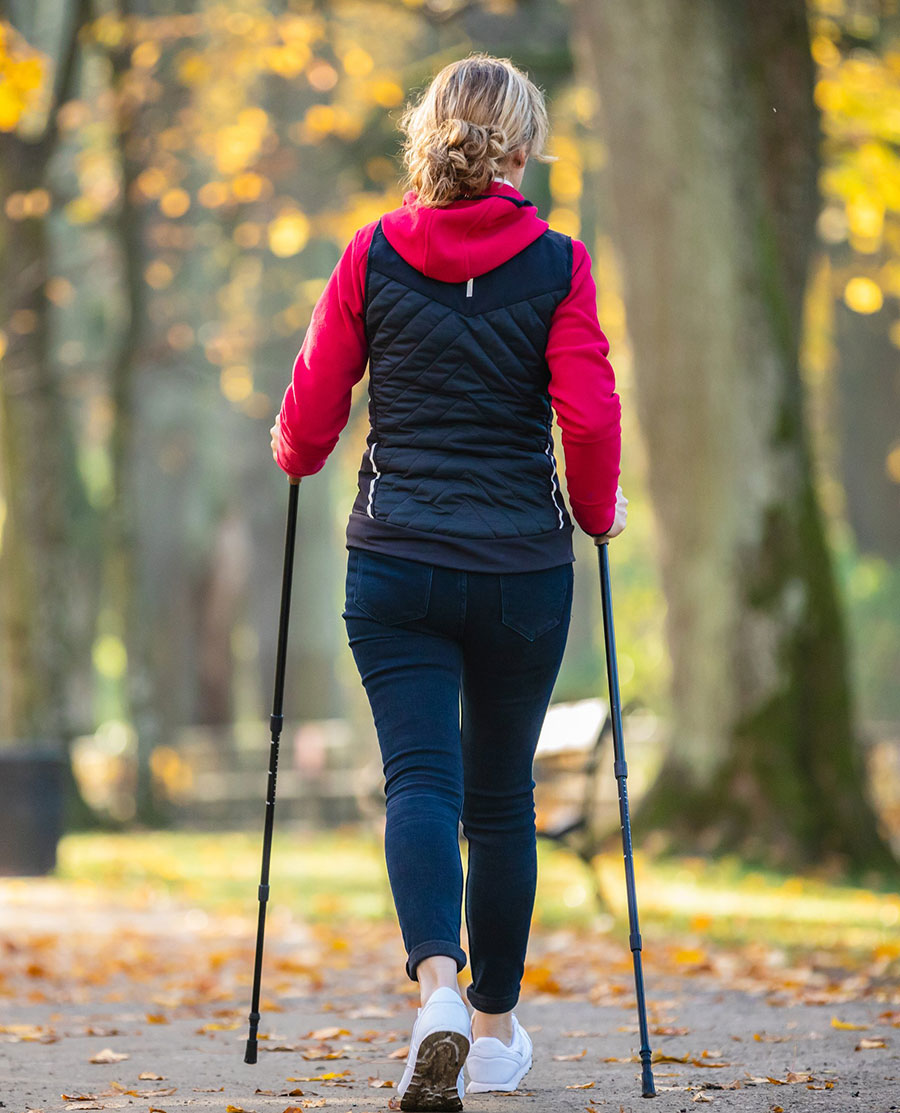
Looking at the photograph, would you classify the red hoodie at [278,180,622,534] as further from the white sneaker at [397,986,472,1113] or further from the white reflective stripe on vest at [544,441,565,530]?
the white sneaker at [397,986,472,1113]

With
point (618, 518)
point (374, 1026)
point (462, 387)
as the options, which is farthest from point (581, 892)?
point (462, 387)

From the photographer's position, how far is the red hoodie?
11.6 feet

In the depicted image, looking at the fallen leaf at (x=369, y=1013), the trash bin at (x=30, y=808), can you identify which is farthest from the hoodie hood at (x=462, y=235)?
the trash bin at (x=30, y=808)

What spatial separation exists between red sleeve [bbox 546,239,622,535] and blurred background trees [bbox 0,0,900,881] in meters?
6.03

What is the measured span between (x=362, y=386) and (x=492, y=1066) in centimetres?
1740

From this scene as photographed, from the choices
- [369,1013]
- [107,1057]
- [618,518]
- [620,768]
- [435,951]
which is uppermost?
[618,518]

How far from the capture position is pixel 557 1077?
3990 mm

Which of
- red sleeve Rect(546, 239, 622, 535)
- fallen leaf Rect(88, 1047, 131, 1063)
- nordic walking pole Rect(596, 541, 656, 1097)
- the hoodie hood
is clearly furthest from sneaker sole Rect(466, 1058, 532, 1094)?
the hoodie hood

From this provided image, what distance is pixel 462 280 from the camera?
11.7ft

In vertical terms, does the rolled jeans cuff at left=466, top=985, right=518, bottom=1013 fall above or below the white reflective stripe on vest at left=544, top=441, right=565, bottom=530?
below

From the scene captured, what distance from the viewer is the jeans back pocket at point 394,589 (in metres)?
3.52

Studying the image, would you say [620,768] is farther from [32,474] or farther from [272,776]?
[32,474]

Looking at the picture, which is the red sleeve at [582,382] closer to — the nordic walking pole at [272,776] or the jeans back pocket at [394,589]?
the jeans back pocket at [394,589]

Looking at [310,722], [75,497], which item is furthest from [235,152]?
[310,722]
